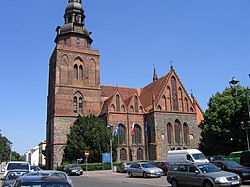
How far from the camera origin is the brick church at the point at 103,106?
47531 mm

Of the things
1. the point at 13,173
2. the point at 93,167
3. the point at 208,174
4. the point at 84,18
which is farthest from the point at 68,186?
the point at 84,18

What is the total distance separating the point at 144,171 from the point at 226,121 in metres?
18.0

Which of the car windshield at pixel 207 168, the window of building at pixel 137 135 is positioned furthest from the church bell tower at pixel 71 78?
the car windshield at pixel 207 168

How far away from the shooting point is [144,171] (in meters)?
25.3

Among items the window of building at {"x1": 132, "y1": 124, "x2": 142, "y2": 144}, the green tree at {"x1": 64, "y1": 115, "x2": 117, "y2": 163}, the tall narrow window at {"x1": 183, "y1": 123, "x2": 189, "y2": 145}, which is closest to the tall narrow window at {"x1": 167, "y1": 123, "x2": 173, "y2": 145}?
the tall narrow window at {"x1": 183, "y1": 123, "x2": 189, "y2": 145}

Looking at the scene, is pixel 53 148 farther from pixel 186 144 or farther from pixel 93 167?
pixel 186 144

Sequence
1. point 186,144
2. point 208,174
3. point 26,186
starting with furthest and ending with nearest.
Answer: point 186,144 < point 208,174 < point 26,186

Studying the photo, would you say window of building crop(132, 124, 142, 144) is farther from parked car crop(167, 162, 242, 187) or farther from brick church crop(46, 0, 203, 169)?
parked car crop(167, 162, 242, 187)

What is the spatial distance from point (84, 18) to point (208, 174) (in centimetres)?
4466

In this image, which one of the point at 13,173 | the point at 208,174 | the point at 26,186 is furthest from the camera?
the point at 13,173

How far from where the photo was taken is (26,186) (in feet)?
19.9

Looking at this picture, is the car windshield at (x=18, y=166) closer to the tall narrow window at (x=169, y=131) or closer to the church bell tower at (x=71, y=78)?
the church bell tower at (x=71, y=78)

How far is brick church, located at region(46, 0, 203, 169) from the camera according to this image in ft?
156

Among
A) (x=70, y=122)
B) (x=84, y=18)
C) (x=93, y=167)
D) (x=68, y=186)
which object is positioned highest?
(x=84, y=18)
